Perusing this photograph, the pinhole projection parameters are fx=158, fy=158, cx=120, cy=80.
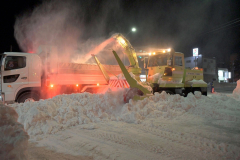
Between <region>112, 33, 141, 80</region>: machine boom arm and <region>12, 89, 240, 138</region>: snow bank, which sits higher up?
<region>112, 33, 141, 80</region>: machine boom arm

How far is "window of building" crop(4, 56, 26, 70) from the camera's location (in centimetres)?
675

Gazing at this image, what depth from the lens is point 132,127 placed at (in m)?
4.52

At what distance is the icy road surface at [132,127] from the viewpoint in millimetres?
3137

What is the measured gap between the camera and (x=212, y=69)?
5312cm

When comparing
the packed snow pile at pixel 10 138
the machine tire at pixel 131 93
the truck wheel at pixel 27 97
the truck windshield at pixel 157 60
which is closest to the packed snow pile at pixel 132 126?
the machine tire at pixel 131 93

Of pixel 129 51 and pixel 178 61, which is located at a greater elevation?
pixel 129 51

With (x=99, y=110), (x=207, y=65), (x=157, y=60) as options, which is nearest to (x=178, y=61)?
(x=157, y=60)

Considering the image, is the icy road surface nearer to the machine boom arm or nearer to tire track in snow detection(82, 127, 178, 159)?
tire track in snow detection(82, 127, 178, 159)

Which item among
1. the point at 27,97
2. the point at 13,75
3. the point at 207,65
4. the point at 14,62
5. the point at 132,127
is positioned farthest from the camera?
the point at 207,65

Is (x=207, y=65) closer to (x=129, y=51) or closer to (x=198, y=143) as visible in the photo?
(x=129, y=51)

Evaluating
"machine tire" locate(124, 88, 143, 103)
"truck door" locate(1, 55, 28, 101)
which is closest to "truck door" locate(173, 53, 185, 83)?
"machine tire" locate(124, 88, 143, 103)

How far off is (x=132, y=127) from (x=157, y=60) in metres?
5.49

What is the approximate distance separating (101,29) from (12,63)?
7136 mm

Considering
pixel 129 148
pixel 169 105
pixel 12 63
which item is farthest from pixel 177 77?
pixel 12 63
